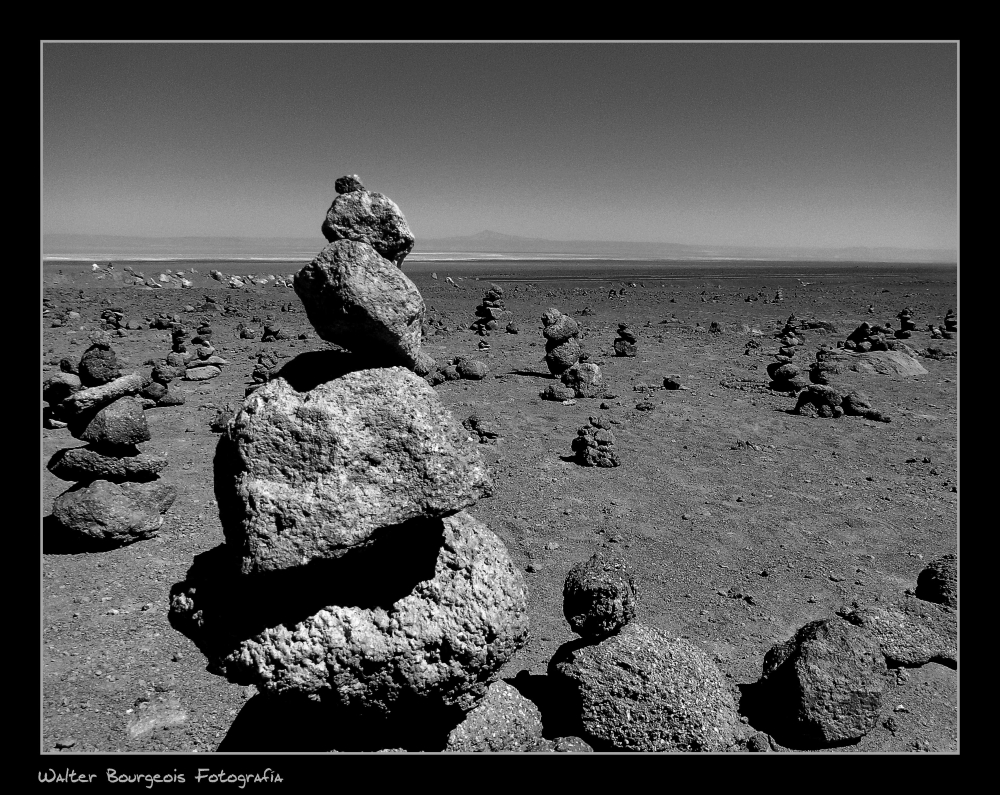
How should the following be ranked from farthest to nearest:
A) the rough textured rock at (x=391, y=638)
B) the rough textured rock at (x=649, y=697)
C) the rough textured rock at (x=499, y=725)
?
the rough textured rock at (x=649, y=697) → the rough textured rock at (x=499, y=725) → the rough textured rock at (x=391, y=638)

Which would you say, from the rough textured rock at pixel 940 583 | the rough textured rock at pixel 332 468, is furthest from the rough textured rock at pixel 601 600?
the rough textured rock at pixel 940 583

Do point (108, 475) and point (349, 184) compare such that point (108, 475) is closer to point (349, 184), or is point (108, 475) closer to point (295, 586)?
point (295, 586)

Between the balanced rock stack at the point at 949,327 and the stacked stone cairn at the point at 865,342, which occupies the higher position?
the balanced rock stack at the point at 949,327

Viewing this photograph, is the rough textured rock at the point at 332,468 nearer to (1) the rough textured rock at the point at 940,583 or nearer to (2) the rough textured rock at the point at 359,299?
(2) the rough textured rock at the point at 359,299

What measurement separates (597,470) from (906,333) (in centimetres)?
2169

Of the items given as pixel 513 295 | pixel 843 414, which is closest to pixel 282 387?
pixel 843 414

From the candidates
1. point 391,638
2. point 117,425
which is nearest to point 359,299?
point 391,638

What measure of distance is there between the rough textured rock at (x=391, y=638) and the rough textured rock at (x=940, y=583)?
5.15 m

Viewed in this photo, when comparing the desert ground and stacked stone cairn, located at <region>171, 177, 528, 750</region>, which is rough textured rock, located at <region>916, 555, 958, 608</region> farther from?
stacked stone cairn, located at <region>171, 177, 528, 750</region>

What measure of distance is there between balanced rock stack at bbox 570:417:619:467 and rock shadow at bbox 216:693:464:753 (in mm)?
7220

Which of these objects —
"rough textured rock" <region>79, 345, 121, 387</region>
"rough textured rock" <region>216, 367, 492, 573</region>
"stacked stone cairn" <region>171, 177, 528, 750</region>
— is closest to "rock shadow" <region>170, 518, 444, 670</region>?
"stacked stone cairn" <region>171, 177, 528, 750</region>

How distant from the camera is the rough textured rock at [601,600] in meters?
5.11

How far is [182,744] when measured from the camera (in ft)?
16.2

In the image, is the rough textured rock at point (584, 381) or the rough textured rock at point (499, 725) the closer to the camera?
the rough textured rock at point (499, 725)
